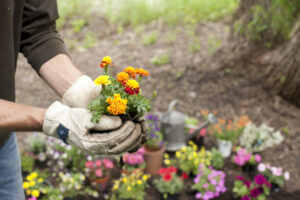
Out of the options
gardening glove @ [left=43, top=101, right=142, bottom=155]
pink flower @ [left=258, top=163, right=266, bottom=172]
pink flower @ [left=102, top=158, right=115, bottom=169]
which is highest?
gardening glove @ [left=43, top=101, right=142, bottom=155]

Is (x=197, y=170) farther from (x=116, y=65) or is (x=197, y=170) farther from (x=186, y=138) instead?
(x=116, y=65)

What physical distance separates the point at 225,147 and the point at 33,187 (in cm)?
187

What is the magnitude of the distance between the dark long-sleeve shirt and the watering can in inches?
71.2

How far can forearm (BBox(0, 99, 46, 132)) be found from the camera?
1.52m

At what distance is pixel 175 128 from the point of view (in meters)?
3.63

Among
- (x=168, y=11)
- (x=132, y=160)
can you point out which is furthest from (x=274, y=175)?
(x=168, y=11)

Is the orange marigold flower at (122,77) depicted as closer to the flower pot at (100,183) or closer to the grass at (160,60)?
the flower pot at (100,183)

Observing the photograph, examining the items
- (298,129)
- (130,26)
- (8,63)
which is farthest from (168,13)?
(8,63)

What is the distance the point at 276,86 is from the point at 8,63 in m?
3.42

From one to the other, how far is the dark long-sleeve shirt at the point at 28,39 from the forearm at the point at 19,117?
0.31 metres

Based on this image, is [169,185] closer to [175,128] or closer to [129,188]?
[129,188]

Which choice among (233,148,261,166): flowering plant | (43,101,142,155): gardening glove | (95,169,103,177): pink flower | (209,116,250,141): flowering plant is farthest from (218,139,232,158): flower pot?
(43,101,142,155): gardening glove

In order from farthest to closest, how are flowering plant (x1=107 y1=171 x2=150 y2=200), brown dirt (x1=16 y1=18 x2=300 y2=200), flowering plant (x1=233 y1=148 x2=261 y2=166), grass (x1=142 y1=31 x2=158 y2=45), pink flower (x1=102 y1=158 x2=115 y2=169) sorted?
grass (x1=142 y1=31 x2=158 y2=45) < brown dirt (x1=16 y1=18 x2=300 y2=200) < flowering plant (x1=233 y1=148 x2=261 y2=166) < pink flower (x1=102 y1=158 x2=115 y2=169) < flowering plant (x1=107 y1=171 x2=150 y2=200)

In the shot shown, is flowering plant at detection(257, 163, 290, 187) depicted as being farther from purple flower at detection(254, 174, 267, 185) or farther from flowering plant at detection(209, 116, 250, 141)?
flowering plant at detection(209, 116, 250, 141)
